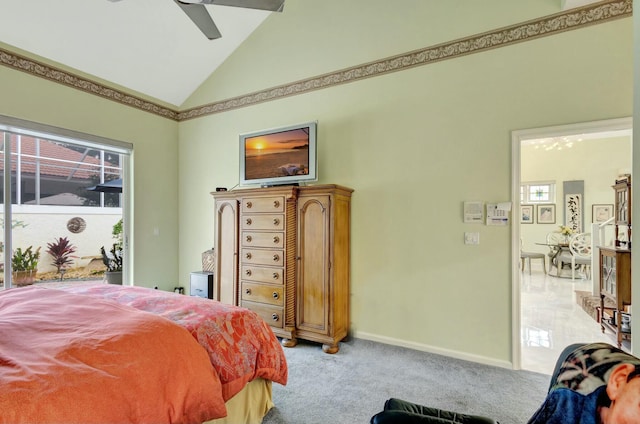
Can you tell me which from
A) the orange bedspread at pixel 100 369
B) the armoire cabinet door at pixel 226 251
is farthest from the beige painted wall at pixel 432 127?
the orange bedspread at pixel 100 369

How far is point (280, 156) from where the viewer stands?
3.32m

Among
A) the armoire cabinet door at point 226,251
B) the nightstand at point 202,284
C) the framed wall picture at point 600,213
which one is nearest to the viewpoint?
the armoire cabinet door at point 226,251

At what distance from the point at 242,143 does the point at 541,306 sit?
4.75 m

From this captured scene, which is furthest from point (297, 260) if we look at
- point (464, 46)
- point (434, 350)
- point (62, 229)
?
point (62, 229)

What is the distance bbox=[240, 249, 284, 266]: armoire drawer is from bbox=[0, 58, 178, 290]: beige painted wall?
1.80 meters

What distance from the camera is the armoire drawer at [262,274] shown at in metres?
3.02

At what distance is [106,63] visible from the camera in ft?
11.6

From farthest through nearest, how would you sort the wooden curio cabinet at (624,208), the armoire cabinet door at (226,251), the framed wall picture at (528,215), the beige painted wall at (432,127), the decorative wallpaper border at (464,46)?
1. the framed wall picture at (528,215)
2. the armoire cabinet door at (226,251)
3. the wooden curio cabinet at (624,208)
4. the beige painted wall at (432,127)
5. the decorative wallpaper border at (464,46)

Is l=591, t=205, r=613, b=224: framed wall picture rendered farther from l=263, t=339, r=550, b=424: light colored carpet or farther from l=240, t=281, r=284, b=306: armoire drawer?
l=240, t=281, r=284, b=306: armoire drawer

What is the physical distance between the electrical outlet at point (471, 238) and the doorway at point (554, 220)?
0.28m

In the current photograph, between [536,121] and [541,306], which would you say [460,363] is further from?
[541,306]

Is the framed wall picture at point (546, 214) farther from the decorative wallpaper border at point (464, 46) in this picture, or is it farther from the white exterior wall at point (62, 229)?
the white exterior wall at point (62, 229)

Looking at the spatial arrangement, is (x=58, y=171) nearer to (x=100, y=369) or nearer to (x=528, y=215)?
(x=100, y=369)

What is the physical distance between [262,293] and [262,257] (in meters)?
0.38
